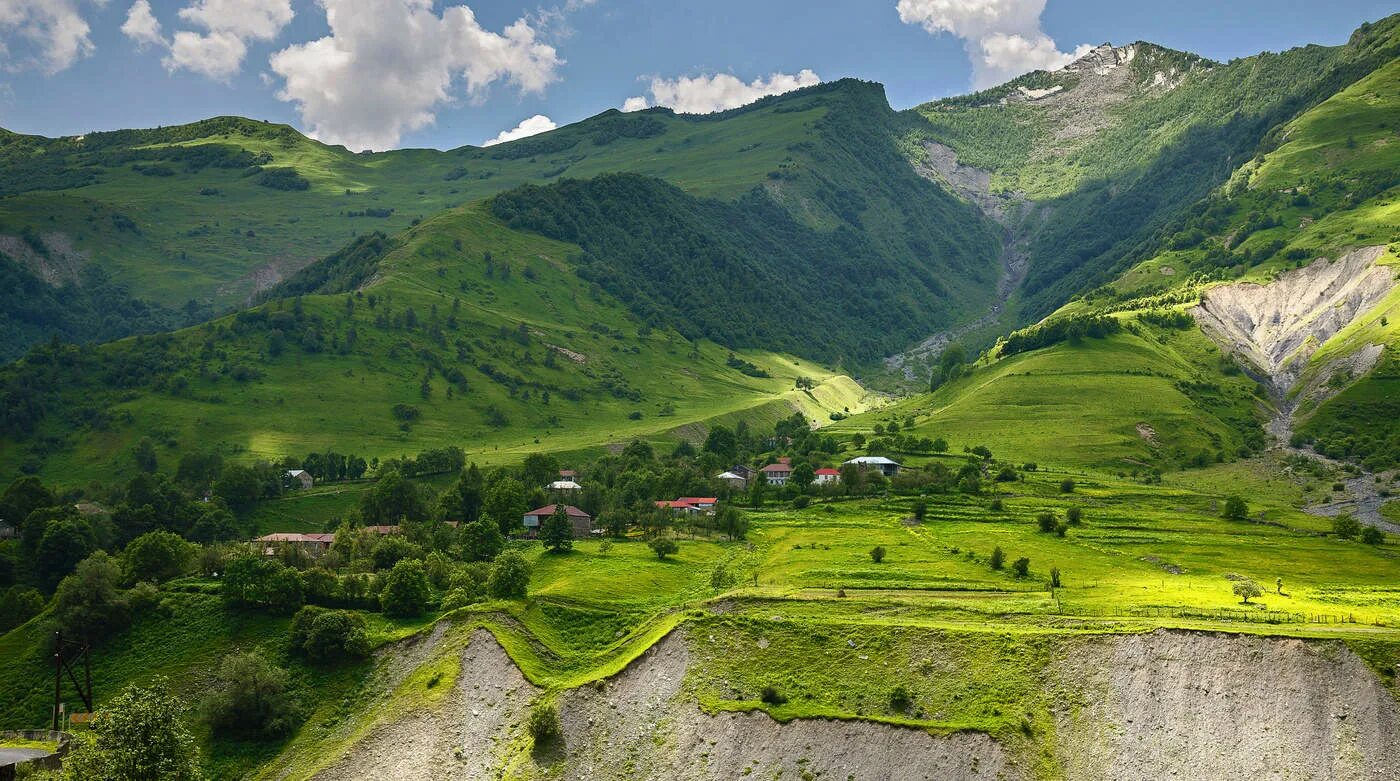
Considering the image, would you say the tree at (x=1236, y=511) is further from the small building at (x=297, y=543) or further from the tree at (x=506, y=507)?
the small building at (x=297, y=543)

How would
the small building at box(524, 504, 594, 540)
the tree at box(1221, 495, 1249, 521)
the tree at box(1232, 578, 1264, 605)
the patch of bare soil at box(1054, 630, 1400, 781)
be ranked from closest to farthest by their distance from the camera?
the patch of bare soil at box(1054, 630, 1400, 781)
the tree at box(1232, 578, 1264, 605)
the small building at box(524, 504, 594, 540)
the tree at box(1221, 495, 1249, 521)

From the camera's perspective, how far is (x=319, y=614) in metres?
115

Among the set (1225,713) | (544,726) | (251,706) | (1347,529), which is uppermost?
(1347,529)

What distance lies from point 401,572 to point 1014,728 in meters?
67.2

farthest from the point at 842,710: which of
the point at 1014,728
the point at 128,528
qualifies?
the point at 128,528


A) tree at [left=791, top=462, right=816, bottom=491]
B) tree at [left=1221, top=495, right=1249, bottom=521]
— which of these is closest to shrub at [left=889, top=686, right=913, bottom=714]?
tree at [left=1221, top=495, right=1249, bottom=521]

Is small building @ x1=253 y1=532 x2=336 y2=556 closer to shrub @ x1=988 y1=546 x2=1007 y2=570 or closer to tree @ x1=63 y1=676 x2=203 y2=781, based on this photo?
tree @ x1=63 y1=676 x2=203 y2=781

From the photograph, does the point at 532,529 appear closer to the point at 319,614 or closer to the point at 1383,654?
the point at 319,614

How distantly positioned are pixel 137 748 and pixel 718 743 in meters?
42.9

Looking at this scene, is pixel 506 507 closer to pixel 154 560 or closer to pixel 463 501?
pixel 463 501

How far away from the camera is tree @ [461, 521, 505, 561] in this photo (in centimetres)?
14012

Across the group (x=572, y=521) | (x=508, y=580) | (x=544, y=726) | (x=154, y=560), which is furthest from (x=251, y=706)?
(x=572, y=521)

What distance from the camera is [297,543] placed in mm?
150875

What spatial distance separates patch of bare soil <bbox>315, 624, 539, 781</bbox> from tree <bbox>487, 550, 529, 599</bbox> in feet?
44.0
